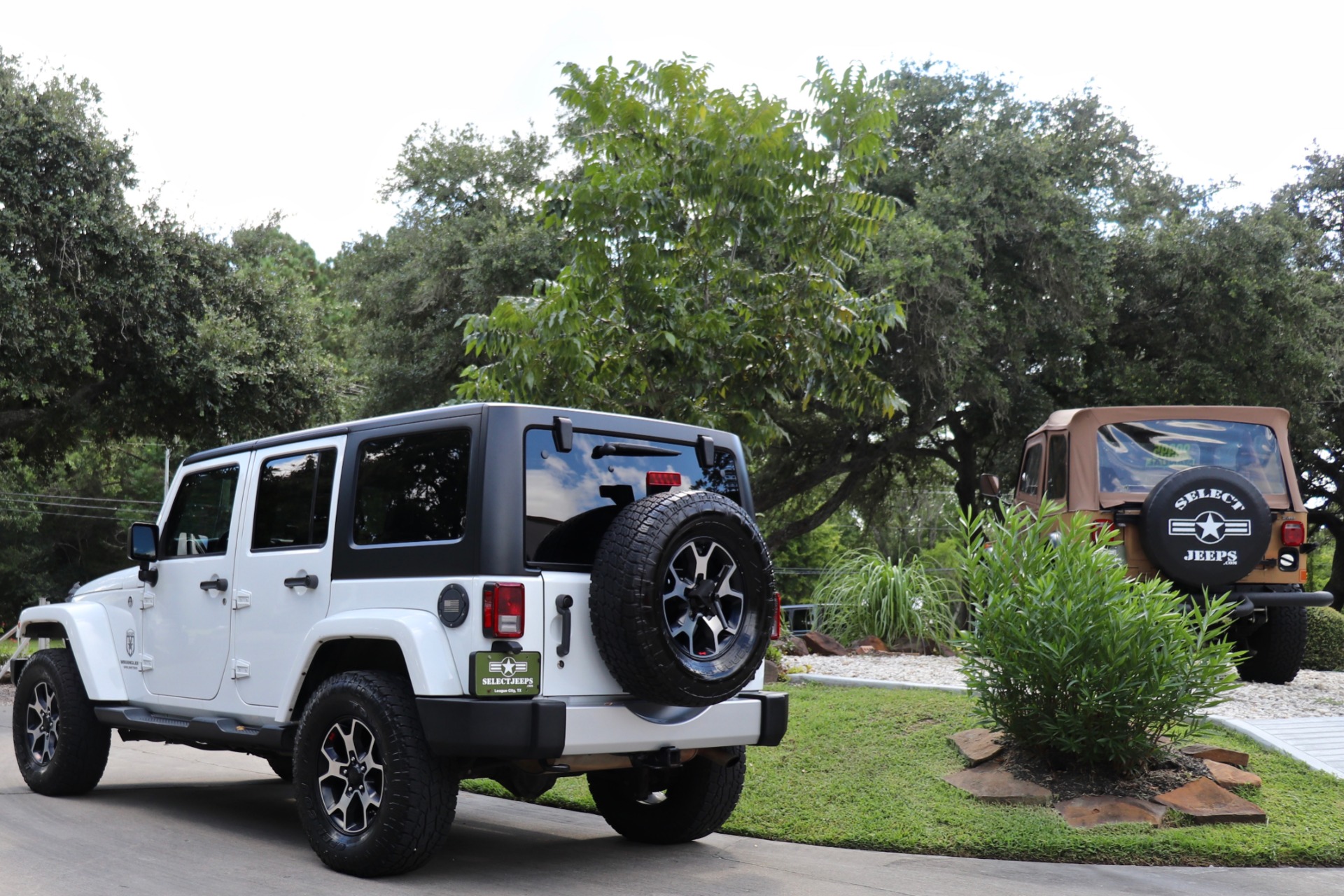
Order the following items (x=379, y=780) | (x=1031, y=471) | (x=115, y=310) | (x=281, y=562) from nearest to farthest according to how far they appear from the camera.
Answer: (x=379, y=780)
(x=281, y=562)
(x=1031, y=471)
(x=115, y=310)

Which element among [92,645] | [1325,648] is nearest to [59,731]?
[92,645]

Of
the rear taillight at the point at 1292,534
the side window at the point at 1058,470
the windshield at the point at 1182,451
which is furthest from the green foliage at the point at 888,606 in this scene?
the rear taillight at the point at 1292,534

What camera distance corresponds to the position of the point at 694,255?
1005cm

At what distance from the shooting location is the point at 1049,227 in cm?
1895

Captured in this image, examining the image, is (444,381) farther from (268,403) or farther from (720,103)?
(720,103)

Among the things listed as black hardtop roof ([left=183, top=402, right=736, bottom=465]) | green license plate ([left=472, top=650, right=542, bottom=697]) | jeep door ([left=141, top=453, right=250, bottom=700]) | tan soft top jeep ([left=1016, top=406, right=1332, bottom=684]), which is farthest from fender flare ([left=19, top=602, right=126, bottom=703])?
tan soft top jeep ([left=1016, top=406, right=1332, bottom=684])

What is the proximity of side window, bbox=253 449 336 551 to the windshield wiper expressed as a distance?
54.0 inches

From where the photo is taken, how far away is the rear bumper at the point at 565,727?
4840mm

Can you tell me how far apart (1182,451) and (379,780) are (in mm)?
8189

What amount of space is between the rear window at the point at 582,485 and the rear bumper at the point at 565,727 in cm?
65

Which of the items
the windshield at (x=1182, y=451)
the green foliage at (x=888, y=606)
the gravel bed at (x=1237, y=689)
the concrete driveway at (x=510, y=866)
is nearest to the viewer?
the concrete driveway at (x=510, y=866)

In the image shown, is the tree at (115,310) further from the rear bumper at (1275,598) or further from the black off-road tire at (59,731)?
the rear bumper at (1275,598)

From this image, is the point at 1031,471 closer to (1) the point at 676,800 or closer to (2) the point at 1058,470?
(2) the point at 1058,470

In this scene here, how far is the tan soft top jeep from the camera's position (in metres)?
9.59
